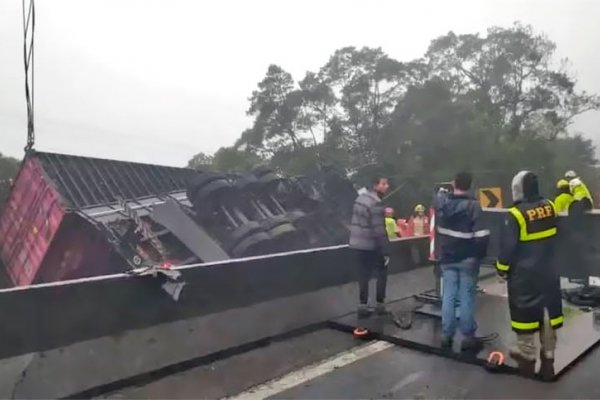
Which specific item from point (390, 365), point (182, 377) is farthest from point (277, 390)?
point (390, 365)

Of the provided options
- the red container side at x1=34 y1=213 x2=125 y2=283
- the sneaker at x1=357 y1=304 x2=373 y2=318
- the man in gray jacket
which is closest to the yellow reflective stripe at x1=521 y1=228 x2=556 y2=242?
the man in gray jacket

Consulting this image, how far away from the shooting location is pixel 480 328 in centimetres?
546

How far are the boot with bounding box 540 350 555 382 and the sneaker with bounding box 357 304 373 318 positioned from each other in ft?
6.83

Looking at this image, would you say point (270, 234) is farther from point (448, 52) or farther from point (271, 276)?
point (448, 52)

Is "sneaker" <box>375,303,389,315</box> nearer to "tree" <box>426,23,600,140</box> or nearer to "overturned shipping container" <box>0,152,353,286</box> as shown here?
"overturned shipping container" <box>0,152,353,286</box>

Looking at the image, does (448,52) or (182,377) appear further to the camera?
(448,52)

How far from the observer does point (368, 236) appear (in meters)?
5.86

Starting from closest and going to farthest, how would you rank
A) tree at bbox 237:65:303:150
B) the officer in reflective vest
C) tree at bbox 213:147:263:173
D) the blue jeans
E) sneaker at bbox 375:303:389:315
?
the officer in reflective vest < the blue jeans < sneaker at bbox 375:303:389:315 < tree at bbox 213:147:263:173 < tree at bbox 237:65:303:150

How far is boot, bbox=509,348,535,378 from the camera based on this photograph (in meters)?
4.15

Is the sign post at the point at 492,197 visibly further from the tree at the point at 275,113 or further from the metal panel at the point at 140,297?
the tree at the point at 275,113

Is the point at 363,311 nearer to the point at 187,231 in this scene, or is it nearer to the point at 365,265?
the point at 365,265

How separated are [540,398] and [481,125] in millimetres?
21660

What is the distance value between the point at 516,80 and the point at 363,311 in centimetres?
2790

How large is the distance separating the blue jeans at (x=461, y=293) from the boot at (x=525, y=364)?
63 centimetres
